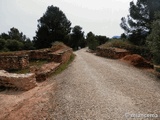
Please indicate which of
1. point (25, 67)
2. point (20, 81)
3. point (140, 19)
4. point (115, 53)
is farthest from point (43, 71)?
point (140, 19)

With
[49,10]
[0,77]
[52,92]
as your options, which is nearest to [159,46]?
[52,92]

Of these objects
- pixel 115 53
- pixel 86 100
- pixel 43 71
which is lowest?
pixel 86 100

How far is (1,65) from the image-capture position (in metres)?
15.4

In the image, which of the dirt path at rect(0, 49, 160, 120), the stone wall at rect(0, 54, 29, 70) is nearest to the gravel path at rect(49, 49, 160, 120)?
the dirt path at rect(0, 49, 160, 120)

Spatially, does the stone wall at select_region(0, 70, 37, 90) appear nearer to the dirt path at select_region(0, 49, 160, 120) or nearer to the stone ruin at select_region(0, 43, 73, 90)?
the stone ruin at select_region(0, 43, 73, 90)

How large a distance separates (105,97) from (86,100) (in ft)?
2.94

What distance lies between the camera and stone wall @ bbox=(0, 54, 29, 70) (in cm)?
1476

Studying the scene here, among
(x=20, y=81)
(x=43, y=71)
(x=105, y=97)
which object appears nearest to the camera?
(x=105, y=97)

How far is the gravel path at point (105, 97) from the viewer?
7.06 m

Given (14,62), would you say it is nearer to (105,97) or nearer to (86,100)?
(86,100)

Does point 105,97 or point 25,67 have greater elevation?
point 25,67

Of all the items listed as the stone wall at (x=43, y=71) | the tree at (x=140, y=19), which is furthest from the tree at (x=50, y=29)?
the stone wall at (x=43, y=71)

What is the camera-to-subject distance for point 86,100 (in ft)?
27.0

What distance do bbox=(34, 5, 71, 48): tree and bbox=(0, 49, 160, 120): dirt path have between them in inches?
1354
